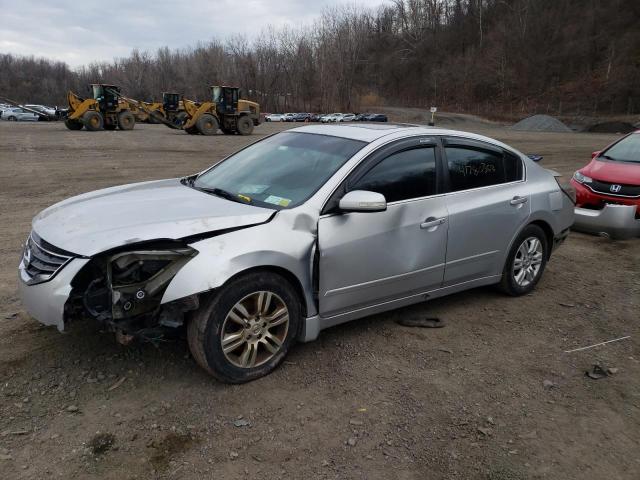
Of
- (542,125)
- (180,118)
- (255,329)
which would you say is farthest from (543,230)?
(542,125)

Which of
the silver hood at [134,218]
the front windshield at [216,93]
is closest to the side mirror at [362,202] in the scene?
the silver hood at [134,218]

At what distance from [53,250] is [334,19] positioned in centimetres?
8858

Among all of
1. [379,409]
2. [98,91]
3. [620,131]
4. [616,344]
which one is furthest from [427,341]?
[620,131]

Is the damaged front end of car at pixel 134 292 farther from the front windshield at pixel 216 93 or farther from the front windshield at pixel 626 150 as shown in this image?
the front windshield at pixel 216 93

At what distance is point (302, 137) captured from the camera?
14.8ft

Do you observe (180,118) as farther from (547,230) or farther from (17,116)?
(547,230)

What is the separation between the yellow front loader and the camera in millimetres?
29003

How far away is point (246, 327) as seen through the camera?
11.1 feet

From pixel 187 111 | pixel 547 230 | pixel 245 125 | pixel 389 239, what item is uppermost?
pixel 187 111

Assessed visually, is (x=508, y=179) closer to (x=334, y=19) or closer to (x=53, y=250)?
(x=53, y=250)

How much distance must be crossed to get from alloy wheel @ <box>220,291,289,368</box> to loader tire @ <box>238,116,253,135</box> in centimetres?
2742

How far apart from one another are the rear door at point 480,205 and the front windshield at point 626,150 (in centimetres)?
391

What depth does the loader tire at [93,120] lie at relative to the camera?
1125 inches

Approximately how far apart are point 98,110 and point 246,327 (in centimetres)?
2962
